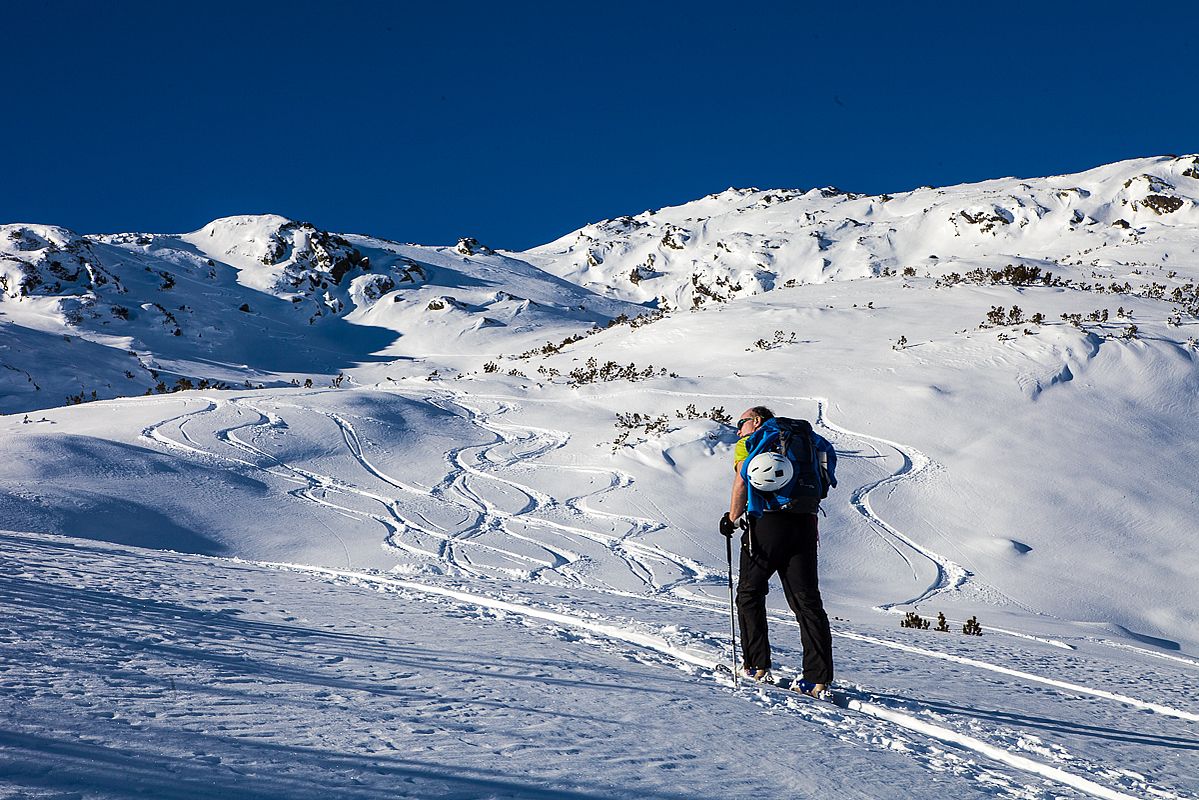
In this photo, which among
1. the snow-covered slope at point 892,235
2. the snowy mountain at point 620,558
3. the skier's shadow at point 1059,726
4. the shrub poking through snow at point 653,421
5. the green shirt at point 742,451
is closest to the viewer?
the snowy mountain at point 620,558

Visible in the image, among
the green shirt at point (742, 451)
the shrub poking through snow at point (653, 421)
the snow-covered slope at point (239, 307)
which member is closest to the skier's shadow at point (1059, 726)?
the green shirt at point (742, 451)

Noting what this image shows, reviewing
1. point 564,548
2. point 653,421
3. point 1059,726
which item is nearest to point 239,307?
point 653,421

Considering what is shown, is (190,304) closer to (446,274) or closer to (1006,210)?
(446,274)

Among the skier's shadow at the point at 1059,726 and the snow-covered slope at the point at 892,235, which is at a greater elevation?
the snow-covered slope at the point at 892,235

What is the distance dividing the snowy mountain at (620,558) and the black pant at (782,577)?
0.32m

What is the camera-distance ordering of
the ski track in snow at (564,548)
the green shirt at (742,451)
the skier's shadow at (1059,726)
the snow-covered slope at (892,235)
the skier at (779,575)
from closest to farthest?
the ski track in snow at (564,548) → the skier's shadow at (1059,726) → the skier at (779,575) → the green shirt at (742,451) → the snow-covered slope at (892,235)

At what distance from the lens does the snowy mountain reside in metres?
2.83

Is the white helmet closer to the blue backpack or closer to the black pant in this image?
the blue backpack

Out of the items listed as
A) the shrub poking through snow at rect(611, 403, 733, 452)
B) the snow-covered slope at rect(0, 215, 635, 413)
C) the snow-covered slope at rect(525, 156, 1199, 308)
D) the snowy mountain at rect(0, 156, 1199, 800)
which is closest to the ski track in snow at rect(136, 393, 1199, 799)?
the snowy mountain at rect(0, 156, 1199, 800)

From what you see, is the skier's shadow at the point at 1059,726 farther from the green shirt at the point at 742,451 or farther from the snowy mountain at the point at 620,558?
the green shirt at the point at 742,451

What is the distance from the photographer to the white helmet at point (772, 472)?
15.0ft

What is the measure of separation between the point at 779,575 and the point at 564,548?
17.8ft

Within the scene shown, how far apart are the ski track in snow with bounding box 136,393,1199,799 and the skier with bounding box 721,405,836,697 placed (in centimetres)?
25

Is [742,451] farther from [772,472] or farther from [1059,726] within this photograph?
[1059,726]
